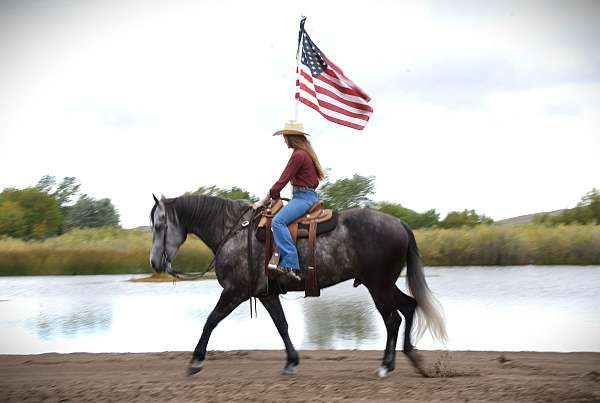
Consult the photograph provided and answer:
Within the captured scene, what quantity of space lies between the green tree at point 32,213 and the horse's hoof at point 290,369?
65.4 ft

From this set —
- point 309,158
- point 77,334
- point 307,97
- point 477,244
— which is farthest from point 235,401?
point 477,244

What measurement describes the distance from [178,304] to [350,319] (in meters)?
4.88

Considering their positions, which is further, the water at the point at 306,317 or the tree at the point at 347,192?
the tree at the point at 347,192

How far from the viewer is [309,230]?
26.3 feet

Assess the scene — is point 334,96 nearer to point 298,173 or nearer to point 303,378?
point 298,173

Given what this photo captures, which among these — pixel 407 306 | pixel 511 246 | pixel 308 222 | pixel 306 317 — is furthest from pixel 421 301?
pixel 511 246

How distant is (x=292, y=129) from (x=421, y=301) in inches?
93.0

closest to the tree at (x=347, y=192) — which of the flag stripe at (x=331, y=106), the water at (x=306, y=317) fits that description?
the water at (x=306, y=317)

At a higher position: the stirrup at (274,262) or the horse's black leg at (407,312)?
the stirrup at (274,262)

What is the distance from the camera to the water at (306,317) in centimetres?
1045

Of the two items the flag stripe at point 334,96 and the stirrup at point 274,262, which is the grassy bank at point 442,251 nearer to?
the flag stripe at point 334,96

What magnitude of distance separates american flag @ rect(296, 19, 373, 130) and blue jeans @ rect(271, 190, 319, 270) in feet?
4.87

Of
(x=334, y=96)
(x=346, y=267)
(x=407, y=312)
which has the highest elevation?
(x=334, y=96)

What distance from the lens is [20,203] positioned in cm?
2670
